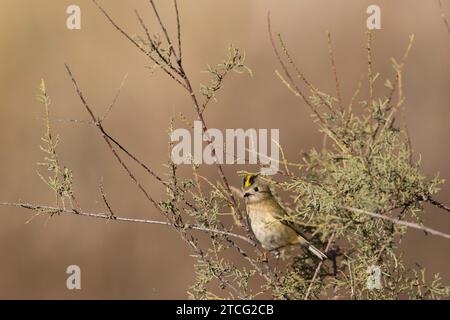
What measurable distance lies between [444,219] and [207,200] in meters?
4.17

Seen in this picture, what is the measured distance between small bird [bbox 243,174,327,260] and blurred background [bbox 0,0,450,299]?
110 inches

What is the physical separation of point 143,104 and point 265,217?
3.35 m

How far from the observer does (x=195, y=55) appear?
20.8 feet

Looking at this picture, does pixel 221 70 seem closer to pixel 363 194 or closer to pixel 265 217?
pixel 363 194

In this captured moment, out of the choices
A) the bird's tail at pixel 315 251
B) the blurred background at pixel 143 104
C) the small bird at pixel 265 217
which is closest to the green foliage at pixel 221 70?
the bird's tail at pixel 315 251

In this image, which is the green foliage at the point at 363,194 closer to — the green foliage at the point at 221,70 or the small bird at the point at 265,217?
the green foliage at the point at 221,70

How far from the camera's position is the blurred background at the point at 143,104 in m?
6.09

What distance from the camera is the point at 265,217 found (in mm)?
3068

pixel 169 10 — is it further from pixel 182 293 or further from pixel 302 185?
pixel 302 185

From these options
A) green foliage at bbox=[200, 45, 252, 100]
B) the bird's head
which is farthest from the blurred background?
green foliage at bbox=[200, 45, 252, 100]

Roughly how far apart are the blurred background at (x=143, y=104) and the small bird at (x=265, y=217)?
9.14ft

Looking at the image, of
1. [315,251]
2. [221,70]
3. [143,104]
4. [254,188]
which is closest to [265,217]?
[254,188]
